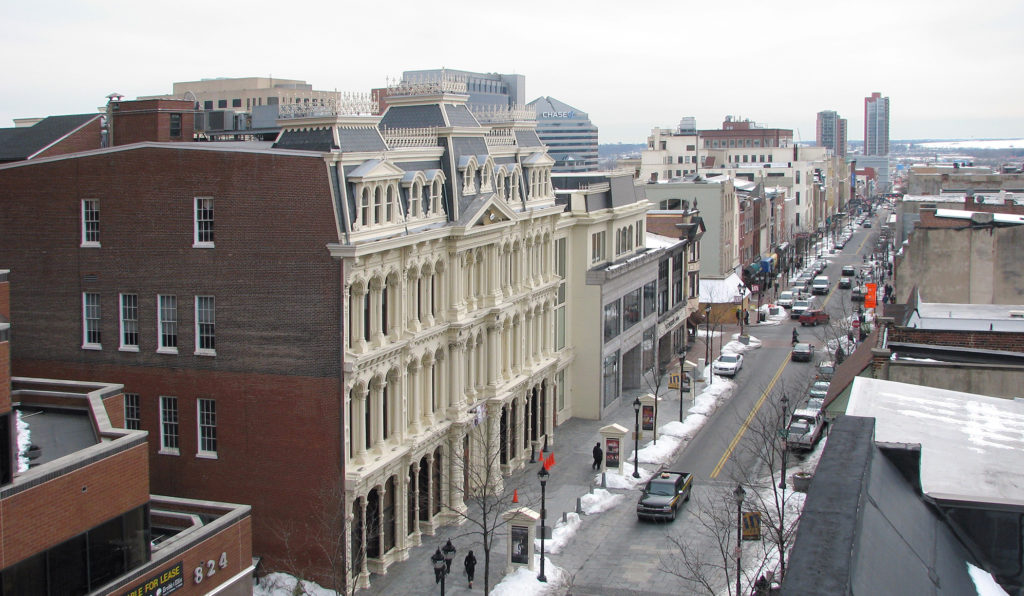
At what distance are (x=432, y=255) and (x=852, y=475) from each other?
97.6 feet

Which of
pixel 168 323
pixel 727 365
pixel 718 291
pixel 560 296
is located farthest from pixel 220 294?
pixel 718 291

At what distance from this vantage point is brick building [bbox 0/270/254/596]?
69.4 ft

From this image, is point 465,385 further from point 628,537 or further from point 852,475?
point 852,475

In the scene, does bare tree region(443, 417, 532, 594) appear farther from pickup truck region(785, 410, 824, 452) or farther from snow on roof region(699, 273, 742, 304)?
snow on roof region(699, 273, 742, 304)

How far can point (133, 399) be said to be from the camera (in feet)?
121

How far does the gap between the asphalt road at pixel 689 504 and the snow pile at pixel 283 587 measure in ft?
27.9

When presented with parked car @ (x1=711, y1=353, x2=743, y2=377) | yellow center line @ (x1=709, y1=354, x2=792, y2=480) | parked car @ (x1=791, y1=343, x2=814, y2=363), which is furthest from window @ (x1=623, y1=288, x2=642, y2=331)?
parked car @ (x1=791, y1=343, x2=814, y2=363)

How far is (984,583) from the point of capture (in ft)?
48.3

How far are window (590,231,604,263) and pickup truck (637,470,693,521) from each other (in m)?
18.4

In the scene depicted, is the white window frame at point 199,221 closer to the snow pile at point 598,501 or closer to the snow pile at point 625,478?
the snow pile at point 598,501

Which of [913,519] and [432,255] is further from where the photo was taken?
[432,255]

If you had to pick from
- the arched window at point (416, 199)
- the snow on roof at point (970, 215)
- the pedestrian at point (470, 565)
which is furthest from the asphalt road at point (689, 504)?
the arched window at point (416, 199)

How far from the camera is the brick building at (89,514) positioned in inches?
832

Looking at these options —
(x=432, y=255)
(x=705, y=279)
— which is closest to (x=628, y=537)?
(x=432, y=255)
